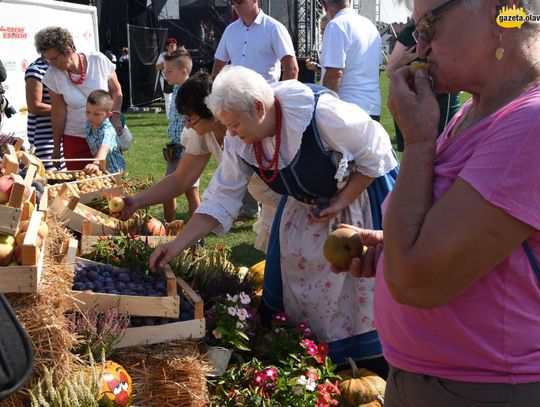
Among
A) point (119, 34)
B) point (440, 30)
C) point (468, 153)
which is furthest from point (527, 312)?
point (119, 34)

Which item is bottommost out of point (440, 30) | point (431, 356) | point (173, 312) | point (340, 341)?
point (340, 341)

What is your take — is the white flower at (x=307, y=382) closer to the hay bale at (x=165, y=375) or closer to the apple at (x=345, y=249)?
the hay bale at (x=165, y=375)

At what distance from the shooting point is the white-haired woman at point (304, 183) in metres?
2.70

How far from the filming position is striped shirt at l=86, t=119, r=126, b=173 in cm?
495

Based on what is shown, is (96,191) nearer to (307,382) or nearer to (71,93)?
(71,93)

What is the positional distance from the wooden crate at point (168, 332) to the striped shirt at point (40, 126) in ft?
12.0

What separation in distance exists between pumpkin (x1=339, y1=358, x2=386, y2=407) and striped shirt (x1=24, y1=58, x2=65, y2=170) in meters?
3.84

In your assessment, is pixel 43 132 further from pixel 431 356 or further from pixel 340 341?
pixel 431 356

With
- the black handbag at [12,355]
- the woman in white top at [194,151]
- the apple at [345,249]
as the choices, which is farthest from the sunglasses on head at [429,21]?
the woman in white top at [194,151]

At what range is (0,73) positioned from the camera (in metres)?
5.11

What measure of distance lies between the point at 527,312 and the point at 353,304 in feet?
5.92

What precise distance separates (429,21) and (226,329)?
1.79m

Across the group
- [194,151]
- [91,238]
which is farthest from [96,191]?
[91,238]

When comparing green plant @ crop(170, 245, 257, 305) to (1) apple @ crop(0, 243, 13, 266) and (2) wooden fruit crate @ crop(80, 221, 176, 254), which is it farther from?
(1) apple @ crop(0, 243, 13, 266)
